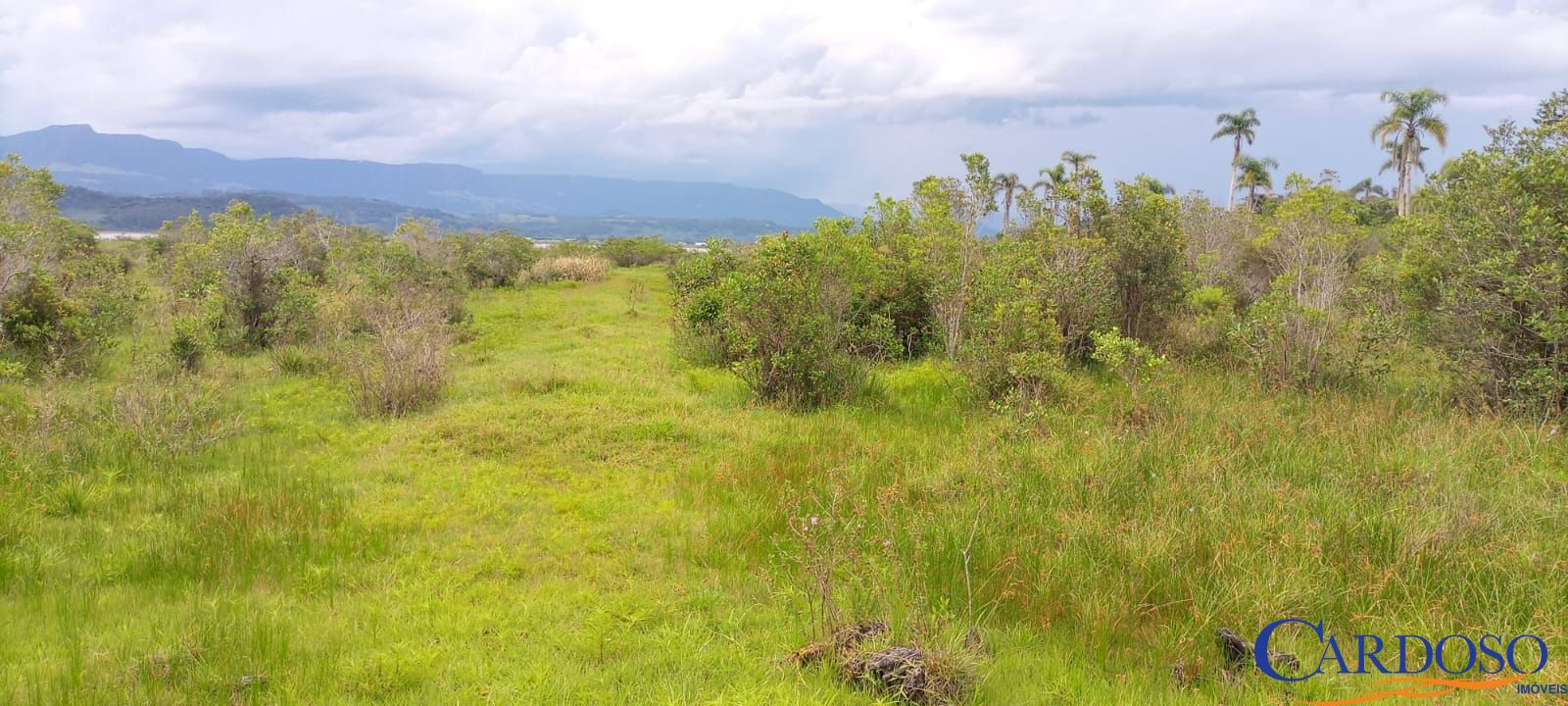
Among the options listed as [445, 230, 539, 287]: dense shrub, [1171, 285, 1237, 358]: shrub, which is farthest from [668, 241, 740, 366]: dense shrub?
[445, 230, 539, 287]: dense shrub

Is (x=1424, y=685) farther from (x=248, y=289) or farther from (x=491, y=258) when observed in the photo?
(x=491, y=258)

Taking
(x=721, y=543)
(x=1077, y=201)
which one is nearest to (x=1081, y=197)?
(x=1077, y=201)

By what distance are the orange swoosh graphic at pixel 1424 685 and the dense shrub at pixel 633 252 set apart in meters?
44.6

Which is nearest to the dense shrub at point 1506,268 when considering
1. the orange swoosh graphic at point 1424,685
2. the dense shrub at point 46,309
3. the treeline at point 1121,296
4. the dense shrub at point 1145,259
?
the treeline at point 1121,296

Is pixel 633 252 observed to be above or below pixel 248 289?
above

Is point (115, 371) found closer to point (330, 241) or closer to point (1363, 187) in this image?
point (330, 241)

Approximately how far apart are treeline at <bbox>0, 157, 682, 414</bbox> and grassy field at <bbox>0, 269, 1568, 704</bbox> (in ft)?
4.81

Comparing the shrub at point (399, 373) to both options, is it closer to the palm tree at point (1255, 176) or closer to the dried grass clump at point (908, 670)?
the dried grass clump at point (908, 670)

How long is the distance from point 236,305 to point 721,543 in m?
14.9

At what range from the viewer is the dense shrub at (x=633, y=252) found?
47844 mm

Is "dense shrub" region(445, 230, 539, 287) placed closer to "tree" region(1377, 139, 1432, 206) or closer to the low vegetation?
the low vegetation

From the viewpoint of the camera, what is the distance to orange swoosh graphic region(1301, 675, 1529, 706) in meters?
3.90

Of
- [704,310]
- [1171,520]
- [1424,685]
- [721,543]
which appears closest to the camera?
[1424,685]

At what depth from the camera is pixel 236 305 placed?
16.0 meters
